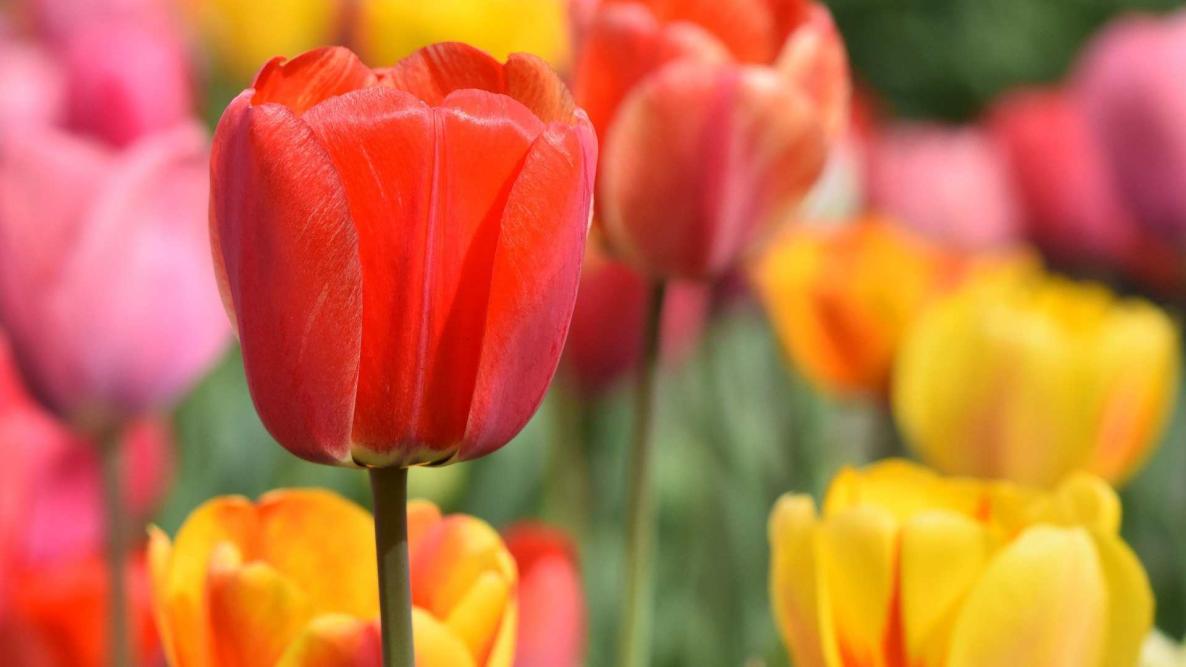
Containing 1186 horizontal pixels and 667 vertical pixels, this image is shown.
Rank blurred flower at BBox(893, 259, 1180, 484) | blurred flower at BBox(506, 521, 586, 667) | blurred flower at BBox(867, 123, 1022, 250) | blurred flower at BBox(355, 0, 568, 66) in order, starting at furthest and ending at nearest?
blurred flower at BBox(867, 123, 1022, 250) → blurred flower at BBox(355, 0, 568, 66) → blurred flower at BBox(893, 259, 1180, 484) → blurred flower at BBox(506, 521, 586, 667)

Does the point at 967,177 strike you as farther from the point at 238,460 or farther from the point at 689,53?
the point at 689,53

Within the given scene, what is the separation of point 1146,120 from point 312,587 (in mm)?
899

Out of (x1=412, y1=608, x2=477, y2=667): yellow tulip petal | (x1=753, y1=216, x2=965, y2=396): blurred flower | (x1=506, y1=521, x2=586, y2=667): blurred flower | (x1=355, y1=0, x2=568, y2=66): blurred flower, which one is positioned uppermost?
(x1=412, y1=608, x2=477, y2=667): yellow tulip petal

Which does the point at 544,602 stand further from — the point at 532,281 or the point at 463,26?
the point at 463,26

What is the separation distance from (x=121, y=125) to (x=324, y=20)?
619 millimetres

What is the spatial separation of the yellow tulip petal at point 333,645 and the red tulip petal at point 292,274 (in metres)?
0.05

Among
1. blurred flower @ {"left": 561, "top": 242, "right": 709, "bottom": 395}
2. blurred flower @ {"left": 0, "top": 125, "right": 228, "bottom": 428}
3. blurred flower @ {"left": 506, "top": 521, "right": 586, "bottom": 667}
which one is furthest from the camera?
blurred flower @ {"left": 561, "top": 242, "right": 709, "bottom": 395}

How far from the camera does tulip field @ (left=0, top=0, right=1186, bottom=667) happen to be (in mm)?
366

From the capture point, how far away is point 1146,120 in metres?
1.16

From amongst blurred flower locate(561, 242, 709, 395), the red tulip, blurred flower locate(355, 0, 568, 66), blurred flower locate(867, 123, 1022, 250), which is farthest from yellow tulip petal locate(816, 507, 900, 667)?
blurred flower locate(867, 123, 1022, 250)

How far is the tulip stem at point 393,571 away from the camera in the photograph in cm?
36

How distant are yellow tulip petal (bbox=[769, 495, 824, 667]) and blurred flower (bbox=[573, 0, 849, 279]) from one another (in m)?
A: 0.16

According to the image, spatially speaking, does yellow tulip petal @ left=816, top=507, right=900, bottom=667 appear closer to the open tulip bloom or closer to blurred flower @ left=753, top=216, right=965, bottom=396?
the open tulip bloom

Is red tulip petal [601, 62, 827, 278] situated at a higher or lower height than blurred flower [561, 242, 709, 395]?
higher
